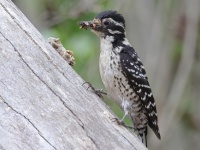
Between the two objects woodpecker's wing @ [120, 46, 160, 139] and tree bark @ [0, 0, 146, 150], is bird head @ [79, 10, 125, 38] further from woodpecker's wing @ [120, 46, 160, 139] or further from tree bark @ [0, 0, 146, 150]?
tree bark @ [0, 0, 146, 150]

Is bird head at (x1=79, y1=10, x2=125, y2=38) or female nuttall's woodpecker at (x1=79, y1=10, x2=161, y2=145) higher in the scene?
bird head at (x1=79, y1=10, x2=125, y2=38)

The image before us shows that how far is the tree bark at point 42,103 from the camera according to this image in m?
3.74

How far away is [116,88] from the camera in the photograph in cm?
550

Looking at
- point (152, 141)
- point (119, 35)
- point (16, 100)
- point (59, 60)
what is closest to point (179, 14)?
point (152, 141)

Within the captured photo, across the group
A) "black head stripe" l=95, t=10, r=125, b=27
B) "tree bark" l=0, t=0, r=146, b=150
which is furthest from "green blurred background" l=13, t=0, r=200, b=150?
"tree bark" l=0, t=0, r=146, b=150

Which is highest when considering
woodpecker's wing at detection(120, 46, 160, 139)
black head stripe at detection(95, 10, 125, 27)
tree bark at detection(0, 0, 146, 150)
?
black head stripe at detection(95, 10, 125, 27)

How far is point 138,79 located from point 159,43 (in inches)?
61.7

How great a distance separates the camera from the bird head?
536 cm

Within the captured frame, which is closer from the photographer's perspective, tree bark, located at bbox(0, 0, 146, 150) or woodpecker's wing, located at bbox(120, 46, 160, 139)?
tree bark, located at bbox(0, 0, 146, 150)

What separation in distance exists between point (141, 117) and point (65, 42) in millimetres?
1069

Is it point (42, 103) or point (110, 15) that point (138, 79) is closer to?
point (110, 15)

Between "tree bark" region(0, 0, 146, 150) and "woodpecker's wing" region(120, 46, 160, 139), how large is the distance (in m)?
1.16

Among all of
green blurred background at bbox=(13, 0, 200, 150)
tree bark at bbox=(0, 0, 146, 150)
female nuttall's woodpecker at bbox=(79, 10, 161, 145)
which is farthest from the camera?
green blurred background at bbox=(13, 0, 200, 150)

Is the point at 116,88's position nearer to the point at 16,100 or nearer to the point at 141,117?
the point at 141,117
